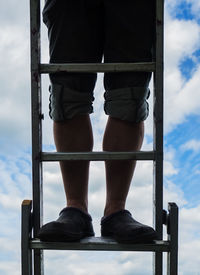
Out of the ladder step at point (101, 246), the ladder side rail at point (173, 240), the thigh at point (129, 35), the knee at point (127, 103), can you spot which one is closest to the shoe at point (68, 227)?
the ladder step at point (101, 246)

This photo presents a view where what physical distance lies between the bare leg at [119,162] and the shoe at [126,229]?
0.16ft

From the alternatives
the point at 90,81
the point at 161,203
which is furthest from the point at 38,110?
the point at 161,203

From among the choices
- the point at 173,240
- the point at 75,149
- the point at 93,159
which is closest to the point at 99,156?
the point at 93,159

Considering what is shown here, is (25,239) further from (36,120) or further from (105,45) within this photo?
(105,45)

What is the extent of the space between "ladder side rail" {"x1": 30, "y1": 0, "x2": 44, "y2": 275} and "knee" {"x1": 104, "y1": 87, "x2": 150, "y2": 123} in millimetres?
329

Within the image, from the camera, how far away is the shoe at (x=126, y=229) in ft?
6.65

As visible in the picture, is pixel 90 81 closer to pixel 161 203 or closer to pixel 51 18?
pixel 51 18

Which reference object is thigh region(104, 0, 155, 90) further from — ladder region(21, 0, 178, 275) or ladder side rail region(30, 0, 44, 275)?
ladder side rail region(30, 0, 44, 275)

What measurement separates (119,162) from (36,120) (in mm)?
441

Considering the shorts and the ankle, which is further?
the ankle

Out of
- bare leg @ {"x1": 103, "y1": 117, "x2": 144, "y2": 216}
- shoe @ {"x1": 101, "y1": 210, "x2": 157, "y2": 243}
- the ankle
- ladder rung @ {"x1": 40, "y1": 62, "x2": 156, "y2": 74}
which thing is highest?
ladder rung @ {"x1": 40, "y1": 62, "x2": 156, "y2": 74}

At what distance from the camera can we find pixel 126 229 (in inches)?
81.2

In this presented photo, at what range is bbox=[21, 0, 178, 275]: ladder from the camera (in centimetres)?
207

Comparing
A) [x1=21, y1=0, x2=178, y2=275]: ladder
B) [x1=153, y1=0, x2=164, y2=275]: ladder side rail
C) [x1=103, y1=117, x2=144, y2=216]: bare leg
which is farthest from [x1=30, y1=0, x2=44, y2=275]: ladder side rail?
[x1=153, y1=0, x2=164, y2=275]: ladder side rail
